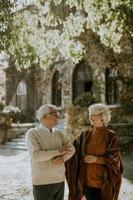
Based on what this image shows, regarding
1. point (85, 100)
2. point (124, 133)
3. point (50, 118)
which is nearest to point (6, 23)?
point (50, 118)

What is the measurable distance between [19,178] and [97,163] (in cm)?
624

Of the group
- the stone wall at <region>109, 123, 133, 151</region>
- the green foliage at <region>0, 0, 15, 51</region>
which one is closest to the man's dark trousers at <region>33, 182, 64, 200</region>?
the green foliage at <region>0, 0, 15, 51</region>

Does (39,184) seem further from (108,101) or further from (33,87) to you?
(33,87)

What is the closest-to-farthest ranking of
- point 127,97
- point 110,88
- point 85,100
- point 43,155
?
point 43,155 → point 127,97 → point 85,100 → point 110,88

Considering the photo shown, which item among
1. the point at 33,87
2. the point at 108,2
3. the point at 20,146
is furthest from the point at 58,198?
the point at 33,87

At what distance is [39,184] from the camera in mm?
4547

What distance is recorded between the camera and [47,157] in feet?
14.8

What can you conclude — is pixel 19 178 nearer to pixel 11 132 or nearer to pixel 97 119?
pixel 97 119

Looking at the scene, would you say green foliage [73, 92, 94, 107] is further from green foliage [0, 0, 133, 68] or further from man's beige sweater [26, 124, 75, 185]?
A: man's beige sweater [26, 124, 75, 185]

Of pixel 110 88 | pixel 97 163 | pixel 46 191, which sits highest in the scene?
pixel 110 88

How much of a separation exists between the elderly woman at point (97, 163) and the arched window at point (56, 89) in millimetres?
19069

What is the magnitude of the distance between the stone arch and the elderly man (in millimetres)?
18039

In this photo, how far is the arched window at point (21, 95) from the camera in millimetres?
26609

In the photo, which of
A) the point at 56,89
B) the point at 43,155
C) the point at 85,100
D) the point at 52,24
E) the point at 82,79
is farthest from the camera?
the point at 56,89
